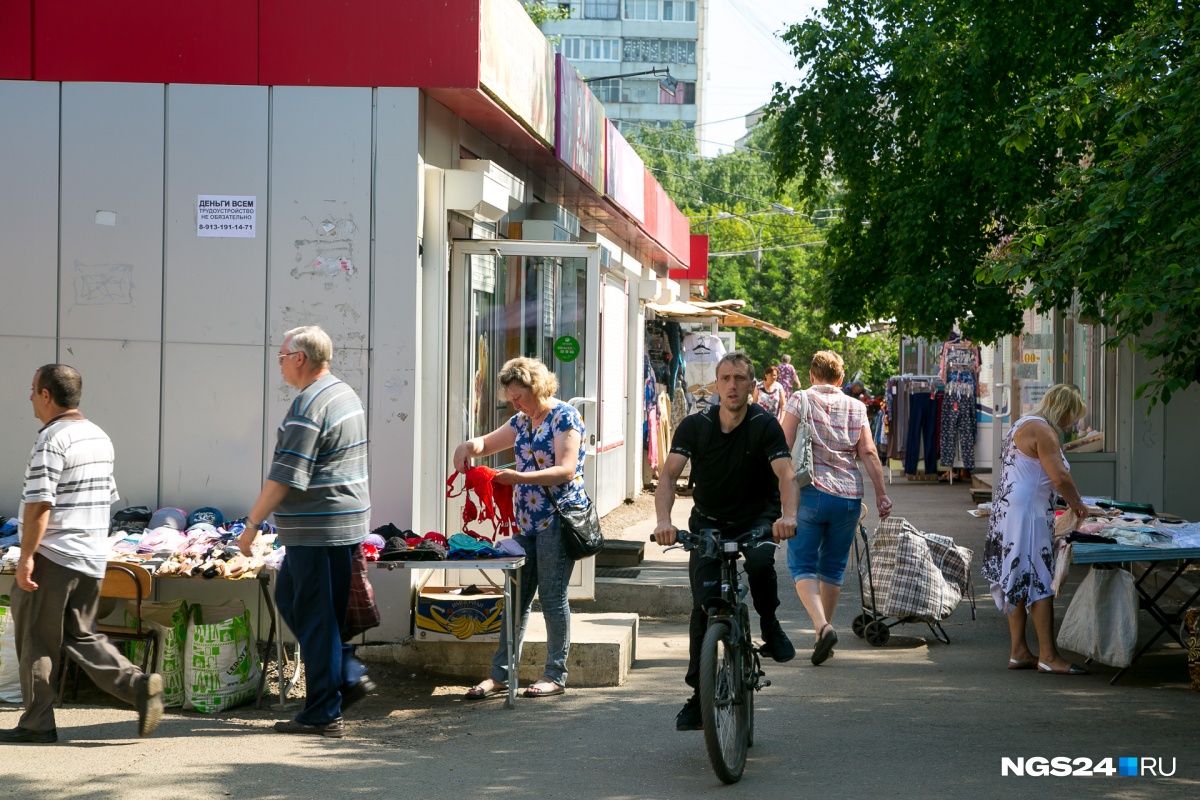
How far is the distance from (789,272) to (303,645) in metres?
49.6

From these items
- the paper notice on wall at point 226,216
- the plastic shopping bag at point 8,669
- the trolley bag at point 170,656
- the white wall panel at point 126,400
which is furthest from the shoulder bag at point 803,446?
the plastic shopping bag at point 8,669

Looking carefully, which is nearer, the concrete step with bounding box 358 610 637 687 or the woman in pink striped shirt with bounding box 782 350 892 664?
the concrete step with bounding box 358 610 637 687

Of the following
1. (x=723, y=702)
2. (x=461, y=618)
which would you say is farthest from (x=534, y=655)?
(x=723, y=702)

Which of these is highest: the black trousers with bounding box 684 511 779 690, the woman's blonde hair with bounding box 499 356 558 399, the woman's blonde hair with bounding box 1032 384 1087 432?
the woman's blonde hair with bounding box 499 356 558 399

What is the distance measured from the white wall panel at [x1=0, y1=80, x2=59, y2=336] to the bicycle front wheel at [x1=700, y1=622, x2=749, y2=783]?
4.71m

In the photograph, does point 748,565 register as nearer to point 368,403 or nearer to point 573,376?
point 368,403

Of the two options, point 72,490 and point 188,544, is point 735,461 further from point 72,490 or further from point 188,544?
point 188,544

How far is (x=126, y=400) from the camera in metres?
7.98

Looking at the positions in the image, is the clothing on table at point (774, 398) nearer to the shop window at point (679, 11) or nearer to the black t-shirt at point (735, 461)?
the black t-shirt at point (735, 461)

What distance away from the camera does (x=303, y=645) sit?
6172 mm

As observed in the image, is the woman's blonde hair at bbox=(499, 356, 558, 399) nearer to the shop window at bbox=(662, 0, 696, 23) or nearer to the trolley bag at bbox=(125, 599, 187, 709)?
the trolley bag at bbox=(125, 599, 187, 709)

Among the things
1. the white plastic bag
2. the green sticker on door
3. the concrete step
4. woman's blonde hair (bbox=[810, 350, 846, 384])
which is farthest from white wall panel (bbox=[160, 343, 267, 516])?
the white plastic bag

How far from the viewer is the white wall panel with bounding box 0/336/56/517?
797cm

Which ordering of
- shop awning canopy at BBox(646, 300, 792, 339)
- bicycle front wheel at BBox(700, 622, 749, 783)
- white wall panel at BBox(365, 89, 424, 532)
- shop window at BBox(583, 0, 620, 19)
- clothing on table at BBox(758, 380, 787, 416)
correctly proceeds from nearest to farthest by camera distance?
bicycle front wheel at BBox(700, 622, 749, 783) < white wall panel at BBox(365, 89, 424, 532) < clothing on table at BBox(758, 380, 787, 416) < shop awning canopy at BBox(646, 300, 792, 339) < shop window at BBox(583, 0, 620, 19)
